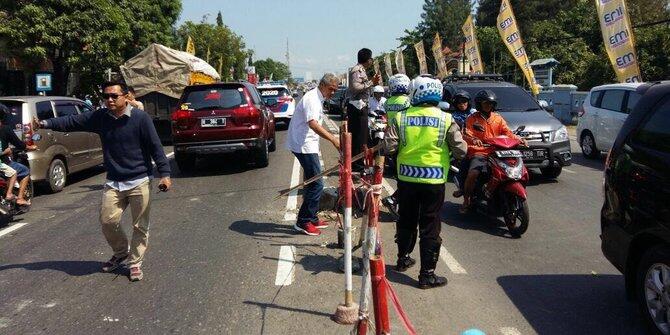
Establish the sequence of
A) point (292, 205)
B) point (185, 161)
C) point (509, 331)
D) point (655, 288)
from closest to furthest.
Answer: point (655, 288) < point (509, 331) < point (292, 205) < point (185, 161)

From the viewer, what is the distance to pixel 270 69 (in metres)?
141

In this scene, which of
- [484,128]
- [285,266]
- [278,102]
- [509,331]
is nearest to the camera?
[509,331]

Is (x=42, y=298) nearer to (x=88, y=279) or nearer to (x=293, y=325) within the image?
(x=88, y=279)

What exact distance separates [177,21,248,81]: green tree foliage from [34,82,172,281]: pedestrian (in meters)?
43.2

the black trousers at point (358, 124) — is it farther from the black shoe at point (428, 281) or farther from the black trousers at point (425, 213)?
the black shoe at point (428, 281)

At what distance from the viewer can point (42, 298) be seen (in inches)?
176

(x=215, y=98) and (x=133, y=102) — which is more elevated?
(x=215, y=98)

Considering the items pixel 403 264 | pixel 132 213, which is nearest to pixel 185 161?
pixel 132 213

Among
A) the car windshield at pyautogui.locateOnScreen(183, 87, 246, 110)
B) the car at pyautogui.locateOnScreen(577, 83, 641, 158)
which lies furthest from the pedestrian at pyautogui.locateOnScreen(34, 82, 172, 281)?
the car at pyautogui.locateOnScreen(577, 83, 641, 158)

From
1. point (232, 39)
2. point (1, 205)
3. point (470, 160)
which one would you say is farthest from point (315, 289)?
point (232, 39)

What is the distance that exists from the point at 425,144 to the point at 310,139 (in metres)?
1.92

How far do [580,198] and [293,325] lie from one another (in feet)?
18.9

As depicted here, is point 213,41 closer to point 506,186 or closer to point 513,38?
point 513,38

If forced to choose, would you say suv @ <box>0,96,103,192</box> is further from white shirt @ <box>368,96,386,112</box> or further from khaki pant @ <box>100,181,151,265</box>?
white shirt @ <box>368,96,386,112</box>
